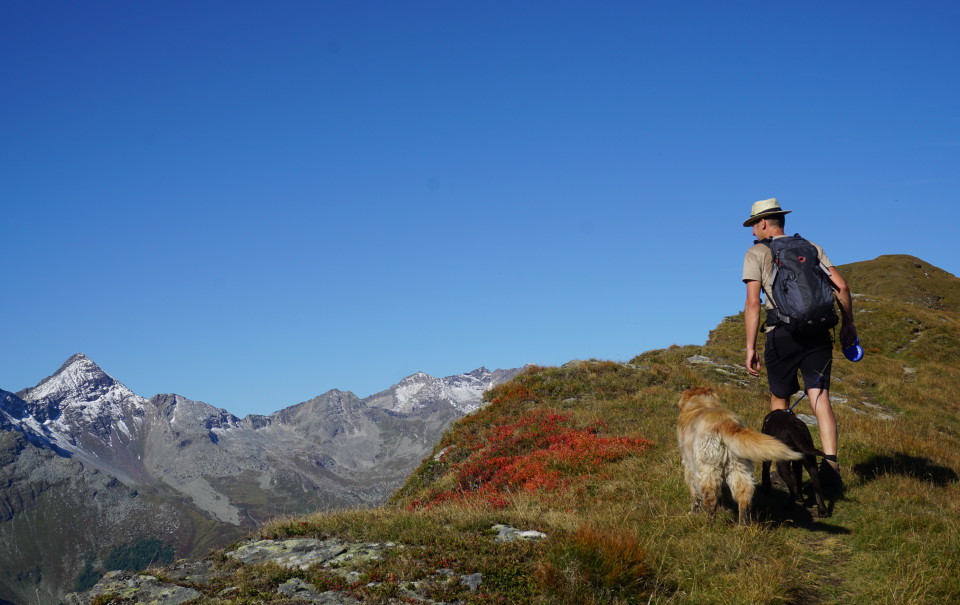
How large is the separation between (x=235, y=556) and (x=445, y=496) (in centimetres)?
695

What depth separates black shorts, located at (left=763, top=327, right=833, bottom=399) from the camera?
8375 millimetres

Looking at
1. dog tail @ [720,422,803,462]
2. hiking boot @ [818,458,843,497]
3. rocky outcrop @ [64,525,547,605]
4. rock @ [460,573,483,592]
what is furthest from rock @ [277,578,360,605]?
hiking boot @ [818,458,843,497]

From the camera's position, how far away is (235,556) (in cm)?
705

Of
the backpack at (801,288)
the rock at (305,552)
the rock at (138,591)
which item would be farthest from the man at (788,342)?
the rock at (138,591)

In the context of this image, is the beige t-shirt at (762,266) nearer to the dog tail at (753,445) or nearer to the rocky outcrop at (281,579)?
the dog tail at (753,445)

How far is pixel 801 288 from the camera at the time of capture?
8117 millimetres

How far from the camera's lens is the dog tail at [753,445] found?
670cm

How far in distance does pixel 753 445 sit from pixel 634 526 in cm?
162

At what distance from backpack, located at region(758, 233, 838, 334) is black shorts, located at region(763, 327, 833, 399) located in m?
0.18

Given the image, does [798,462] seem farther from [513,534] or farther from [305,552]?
[305,552]

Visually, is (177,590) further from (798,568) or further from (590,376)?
(590,376)

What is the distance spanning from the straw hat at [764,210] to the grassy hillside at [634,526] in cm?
382

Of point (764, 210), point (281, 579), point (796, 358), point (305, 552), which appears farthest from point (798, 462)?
point (281, 579)

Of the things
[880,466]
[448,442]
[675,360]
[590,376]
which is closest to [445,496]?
[448,442]
